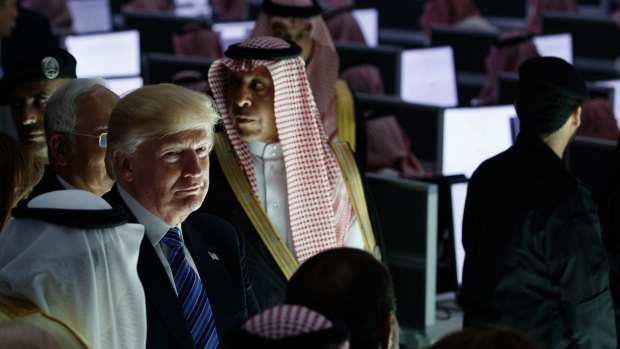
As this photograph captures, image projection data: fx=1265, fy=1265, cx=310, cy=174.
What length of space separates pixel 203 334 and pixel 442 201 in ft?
7.19

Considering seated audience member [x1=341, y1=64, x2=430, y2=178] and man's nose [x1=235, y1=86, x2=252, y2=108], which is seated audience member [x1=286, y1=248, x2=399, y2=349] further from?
seated audience member [x1=341, y1=64, x2=430, y2=178]

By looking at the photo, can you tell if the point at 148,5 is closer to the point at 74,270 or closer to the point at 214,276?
the point at 214,276

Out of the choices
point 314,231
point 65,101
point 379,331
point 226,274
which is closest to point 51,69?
point 65,101

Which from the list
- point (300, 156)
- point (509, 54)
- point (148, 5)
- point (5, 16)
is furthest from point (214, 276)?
point (148, 5)

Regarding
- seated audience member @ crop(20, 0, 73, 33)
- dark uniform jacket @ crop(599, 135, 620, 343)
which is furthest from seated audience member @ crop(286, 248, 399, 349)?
seated audience member @ crop(20, 0, 73, 33)

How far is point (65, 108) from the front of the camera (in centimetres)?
311

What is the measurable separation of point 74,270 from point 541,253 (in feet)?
5.78

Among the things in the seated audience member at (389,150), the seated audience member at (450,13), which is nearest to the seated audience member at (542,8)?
the seated audience member at (450,13)

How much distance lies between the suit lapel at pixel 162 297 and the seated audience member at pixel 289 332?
0.75 metres

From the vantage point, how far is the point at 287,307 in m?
1.90

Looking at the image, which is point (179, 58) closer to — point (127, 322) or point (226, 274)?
point (226, 274)

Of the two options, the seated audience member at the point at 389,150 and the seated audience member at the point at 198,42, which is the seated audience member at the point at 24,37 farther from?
the seated audience member at the point at 198,42

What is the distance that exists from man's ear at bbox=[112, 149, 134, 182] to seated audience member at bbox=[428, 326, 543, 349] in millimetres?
1135

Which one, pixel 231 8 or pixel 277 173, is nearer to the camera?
pixel 277 173
